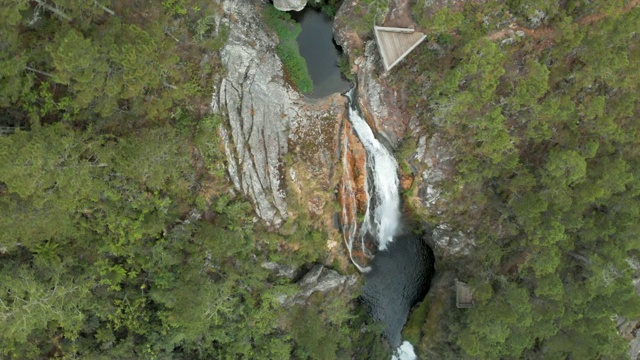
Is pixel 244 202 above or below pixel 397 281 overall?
above

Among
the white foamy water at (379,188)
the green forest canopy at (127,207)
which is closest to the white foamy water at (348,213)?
the white foamy water at (379,188)

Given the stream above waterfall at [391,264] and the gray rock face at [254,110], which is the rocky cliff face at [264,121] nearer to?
the gray rock face at [254,110]

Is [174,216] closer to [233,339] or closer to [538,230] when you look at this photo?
[233,339]

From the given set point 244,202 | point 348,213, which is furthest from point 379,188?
point 244,202

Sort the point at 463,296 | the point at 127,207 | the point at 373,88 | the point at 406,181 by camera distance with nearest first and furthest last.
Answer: the point at 127,207 < the point at 373,88 < the point at 463,296 < the point at 406,181

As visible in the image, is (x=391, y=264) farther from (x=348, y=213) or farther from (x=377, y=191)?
(x=377, y=191)

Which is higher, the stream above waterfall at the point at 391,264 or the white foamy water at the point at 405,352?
the stream above waterfall at the point at 391,264
